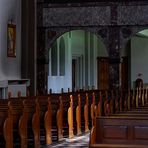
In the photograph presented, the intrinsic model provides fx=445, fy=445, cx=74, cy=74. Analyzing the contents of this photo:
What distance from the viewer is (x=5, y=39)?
15.9 metres

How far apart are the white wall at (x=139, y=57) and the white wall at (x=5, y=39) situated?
9.20 m

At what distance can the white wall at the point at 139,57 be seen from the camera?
2477cm

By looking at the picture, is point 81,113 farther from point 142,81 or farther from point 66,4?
point 142,81

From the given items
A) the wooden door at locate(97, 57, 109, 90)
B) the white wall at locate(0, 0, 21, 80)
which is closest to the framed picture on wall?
the white wall at locate(0, 0, 21, 80)

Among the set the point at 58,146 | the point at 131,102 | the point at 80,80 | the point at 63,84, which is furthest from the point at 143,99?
the point at 80,80

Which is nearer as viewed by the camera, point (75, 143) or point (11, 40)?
point (75, 143)

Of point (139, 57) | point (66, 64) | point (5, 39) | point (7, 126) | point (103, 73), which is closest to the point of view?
point (7, 126)

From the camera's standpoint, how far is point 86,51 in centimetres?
2462

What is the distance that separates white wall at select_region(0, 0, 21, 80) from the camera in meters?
15.7

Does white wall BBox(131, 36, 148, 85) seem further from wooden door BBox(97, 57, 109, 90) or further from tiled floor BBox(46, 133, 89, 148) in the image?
tiled floor BBox(46, 133, 89, 148)

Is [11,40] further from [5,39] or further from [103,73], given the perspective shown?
[103,73]

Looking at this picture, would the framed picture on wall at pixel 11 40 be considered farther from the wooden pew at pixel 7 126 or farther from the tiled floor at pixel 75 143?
the wooden pew at pixel 7 126

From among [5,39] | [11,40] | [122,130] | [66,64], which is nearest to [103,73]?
[66,64]

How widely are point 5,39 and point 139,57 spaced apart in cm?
1084
